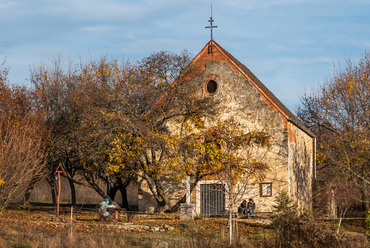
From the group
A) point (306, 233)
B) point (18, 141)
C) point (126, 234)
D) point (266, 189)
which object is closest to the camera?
point (306, 233)

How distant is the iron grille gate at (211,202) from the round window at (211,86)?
17.5 ft

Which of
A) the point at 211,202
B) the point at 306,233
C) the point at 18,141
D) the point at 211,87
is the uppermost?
the point at 211,87

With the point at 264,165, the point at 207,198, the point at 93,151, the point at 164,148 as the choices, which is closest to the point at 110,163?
the point at 93,151

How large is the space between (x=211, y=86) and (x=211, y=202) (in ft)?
21.3

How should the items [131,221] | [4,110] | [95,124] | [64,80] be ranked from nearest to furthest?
[131,221] < [95,124] < [4,110] < [64,80]

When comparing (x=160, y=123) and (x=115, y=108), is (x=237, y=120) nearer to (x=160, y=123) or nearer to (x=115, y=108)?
(x=160, y=123)

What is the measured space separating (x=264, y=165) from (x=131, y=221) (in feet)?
26.0

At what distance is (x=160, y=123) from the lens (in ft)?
86.8

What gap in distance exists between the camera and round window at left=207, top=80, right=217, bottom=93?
27.7 meters

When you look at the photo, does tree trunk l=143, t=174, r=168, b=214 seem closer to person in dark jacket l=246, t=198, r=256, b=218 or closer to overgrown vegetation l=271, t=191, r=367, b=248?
person in dark jacket l=246, t=198, r=256, b=218

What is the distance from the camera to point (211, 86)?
2777cm

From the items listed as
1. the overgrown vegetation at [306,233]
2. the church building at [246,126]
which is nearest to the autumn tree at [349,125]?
the church building at [246,126]

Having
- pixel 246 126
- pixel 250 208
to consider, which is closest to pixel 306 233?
pixel 250 208

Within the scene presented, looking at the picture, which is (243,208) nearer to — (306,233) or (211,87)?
(211,87)
